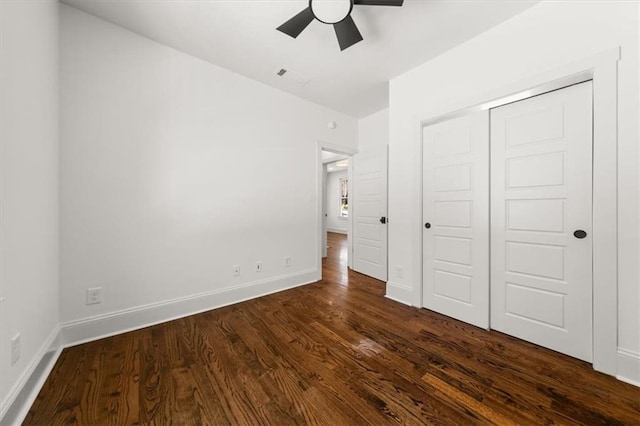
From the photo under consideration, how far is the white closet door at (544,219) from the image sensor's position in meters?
1.72

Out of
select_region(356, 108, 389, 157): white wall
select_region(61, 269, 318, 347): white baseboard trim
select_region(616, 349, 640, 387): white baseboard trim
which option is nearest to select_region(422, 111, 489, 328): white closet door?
select_region(616, 349, 640, 387): white baseboard trim

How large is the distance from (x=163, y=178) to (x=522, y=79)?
3416mm

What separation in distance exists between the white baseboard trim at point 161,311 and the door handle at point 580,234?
2940 millimetres

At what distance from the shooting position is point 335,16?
174 cm

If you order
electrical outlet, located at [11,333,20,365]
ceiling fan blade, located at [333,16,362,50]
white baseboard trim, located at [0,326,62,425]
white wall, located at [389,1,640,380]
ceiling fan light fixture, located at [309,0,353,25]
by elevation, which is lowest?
white baseboard trim, located at [0,326,62,425]

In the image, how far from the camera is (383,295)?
2.98m

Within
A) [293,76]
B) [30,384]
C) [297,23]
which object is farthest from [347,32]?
[30,384]

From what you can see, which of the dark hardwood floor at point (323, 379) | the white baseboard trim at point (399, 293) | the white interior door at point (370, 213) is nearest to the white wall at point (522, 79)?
the white baseboard trim at point (399, 293)

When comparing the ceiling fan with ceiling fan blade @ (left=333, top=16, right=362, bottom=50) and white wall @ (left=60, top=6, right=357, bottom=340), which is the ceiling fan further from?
white wall @ (left=60, top=6, right=357, bottom=340)

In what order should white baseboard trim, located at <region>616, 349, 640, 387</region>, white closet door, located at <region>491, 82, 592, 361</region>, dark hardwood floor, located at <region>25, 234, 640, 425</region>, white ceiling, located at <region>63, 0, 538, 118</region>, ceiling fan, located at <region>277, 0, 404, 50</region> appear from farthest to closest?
white ceiling, located at <region>63, 0, 538, 118</region> < white closet door, located at <region>491, 82, 592, 361</region> < ceiling fan, located at <region>277, 0, 404, 50</region> < white baseboard trim, located at <region>616, 349, 640, 387</region> < dark hardwood floor, located at <region>25, 234, 640, 425</region>

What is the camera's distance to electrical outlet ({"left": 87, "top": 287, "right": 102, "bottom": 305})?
194 centimetres

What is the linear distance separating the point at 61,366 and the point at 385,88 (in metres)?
4.21

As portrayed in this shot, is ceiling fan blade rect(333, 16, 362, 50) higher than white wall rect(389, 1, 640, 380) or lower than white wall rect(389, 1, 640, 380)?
higher

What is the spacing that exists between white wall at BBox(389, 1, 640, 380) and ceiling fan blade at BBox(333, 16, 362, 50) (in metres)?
1.15
